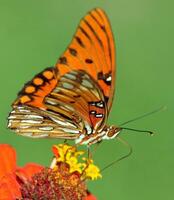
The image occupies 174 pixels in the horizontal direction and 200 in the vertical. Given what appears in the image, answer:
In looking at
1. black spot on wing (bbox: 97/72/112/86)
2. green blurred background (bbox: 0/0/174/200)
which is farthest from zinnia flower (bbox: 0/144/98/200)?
green blurred background (bbox: 0/0/174/200)

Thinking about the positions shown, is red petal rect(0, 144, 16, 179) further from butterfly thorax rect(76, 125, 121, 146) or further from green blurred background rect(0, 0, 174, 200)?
green blurred background rect(0, 0, 174, 200)

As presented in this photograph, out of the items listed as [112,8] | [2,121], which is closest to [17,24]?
[112,8]

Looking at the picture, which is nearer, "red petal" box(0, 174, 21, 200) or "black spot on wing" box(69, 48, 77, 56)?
"red petal" box(0, 174, 21, 200)

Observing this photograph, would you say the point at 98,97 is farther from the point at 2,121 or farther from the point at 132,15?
the point at 132,15

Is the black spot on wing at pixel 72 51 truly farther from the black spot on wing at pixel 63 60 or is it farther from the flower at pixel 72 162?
the flower at pixel 72 162

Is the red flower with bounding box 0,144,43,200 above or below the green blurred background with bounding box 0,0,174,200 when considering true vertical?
below

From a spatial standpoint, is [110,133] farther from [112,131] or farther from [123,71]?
[123,71]
